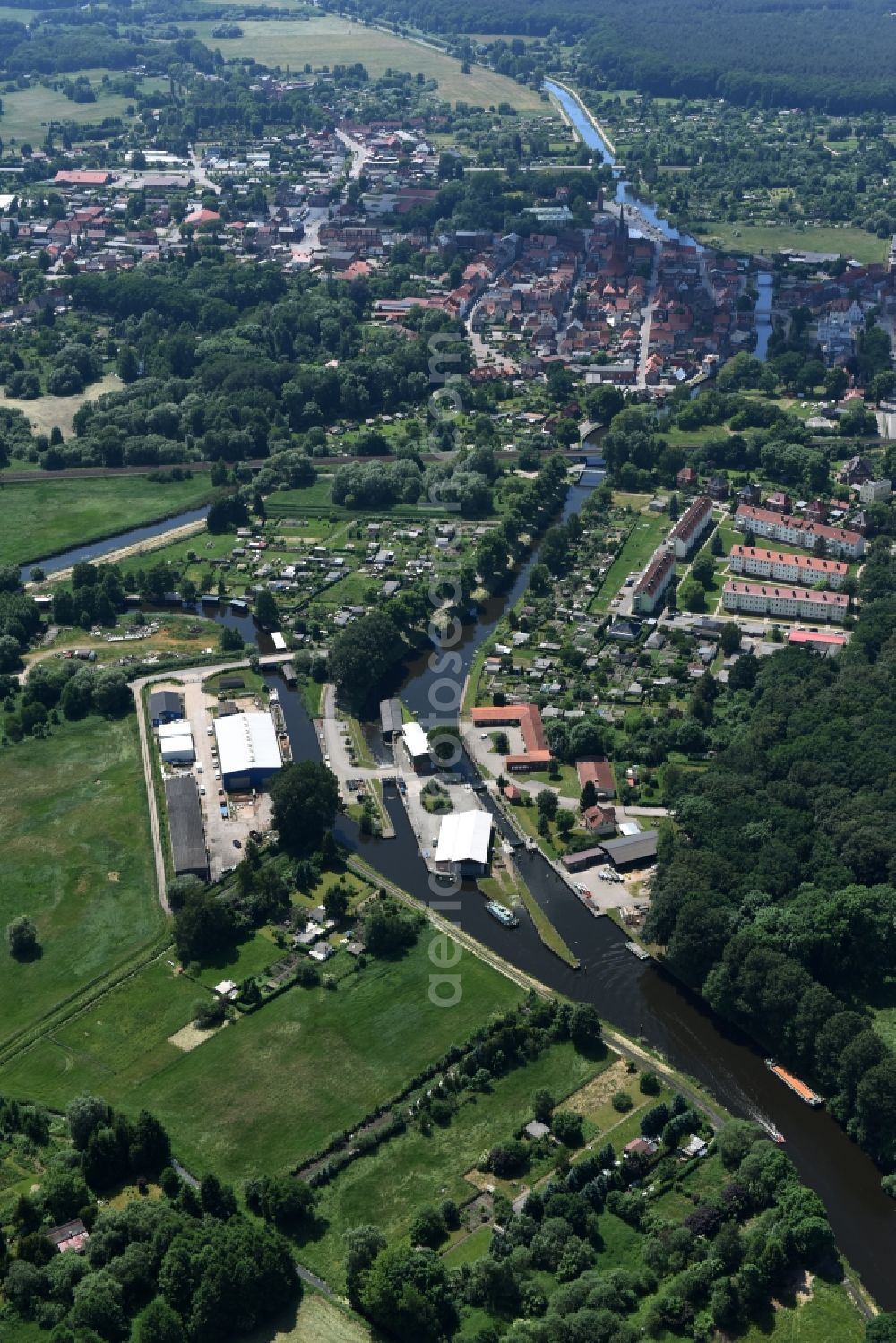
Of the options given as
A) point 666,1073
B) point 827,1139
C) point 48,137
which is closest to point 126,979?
point 666,1073

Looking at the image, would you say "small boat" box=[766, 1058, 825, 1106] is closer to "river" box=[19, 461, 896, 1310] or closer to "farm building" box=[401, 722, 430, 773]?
"river" box=[19, 461, 896, 1310]

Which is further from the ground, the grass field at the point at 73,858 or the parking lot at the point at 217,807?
the parking lot at the point at 217,807

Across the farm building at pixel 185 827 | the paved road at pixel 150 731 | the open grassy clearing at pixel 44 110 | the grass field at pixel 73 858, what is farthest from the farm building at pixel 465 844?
the open grassy clearing at pixel 44 110

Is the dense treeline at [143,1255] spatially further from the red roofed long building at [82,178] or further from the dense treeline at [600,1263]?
the red roofed long building at [82,178]

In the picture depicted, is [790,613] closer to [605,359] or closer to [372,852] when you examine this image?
[372,852]

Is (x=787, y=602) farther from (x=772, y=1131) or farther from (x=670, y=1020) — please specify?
(x=772, y=1131)

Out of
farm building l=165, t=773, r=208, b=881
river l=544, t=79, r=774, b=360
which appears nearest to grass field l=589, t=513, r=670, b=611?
farm building l=165, t=773, r=208, b=881

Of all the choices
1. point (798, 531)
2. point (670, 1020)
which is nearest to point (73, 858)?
point (670, 1020)
